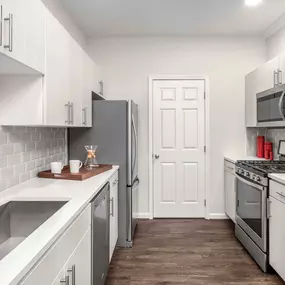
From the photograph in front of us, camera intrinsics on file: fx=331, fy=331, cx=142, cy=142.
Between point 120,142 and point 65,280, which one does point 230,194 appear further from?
point 65,280

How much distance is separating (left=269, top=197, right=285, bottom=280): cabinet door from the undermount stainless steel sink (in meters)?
1.75

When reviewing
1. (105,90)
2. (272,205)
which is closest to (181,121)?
(105,90)

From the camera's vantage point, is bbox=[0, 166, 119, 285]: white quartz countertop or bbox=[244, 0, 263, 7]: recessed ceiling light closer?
bbox=[0, 166, 119, 285]: white quartz countertop

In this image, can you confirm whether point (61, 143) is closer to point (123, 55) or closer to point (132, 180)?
point (132, 180)

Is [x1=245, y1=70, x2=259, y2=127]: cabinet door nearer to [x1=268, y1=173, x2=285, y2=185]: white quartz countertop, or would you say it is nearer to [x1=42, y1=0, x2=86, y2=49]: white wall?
[x1=268, y1=173, x2=285, y2=185]: white quartz countertop

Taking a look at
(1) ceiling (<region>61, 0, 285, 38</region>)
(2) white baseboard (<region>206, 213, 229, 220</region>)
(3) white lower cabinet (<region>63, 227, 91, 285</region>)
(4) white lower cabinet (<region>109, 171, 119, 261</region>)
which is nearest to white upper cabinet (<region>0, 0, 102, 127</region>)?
(4) white lower cabinet (<region>109, 171, 119, 261</region>)

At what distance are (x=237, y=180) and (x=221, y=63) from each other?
1.86 m

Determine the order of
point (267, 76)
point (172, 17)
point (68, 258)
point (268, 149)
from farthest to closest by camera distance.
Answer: point (268, 149), point (172, 17), point (267, 76), point (68, 258)

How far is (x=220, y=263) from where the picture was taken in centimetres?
325

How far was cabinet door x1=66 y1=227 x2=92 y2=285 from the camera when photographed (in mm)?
1616

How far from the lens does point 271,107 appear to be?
3695 mm

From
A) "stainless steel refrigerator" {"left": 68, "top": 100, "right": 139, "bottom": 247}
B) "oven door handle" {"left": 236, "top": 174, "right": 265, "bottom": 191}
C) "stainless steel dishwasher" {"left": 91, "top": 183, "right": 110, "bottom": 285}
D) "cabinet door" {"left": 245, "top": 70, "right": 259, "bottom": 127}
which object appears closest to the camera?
"stainless steel dishwasher" {"left": 91, "top": 183, "right": 110, "bottom": 285}

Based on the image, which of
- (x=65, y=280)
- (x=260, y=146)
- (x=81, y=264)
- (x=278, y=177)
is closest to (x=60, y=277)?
(x=65, y=280)

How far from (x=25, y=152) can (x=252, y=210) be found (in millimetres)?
2222
